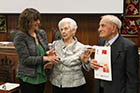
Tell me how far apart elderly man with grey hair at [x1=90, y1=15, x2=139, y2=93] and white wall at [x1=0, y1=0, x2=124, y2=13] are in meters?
1.62

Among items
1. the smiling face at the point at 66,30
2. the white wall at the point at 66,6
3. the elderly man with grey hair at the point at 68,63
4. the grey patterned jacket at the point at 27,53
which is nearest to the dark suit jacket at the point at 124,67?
the elderly man with grey hair at the point at 68,63

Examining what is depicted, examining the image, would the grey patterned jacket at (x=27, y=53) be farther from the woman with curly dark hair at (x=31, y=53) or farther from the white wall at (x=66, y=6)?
the white wall at (x=66, y=6)

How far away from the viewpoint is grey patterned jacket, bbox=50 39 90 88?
221cm

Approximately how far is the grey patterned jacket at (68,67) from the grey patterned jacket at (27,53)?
21cm

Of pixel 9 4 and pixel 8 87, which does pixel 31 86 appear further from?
pixel 9 4

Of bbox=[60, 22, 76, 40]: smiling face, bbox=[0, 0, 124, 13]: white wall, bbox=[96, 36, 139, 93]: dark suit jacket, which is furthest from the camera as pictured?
bbox=[0, 0, 124, 13]: white wall

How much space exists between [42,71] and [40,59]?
0.19 meters

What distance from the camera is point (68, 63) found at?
2.21 metres

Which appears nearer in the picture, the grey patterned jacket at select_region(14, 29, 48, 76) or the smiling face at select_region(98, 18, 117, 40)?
the smiling face at select_region(98, 18, 117, 40)

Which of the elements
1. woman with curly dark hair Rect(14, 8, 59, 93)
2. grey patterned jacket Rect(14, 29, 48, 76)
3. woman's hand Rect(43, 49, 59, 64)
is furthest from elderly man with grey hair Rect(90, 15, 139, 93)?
grey patterned jacket Rect(14, 29, 48, 76)

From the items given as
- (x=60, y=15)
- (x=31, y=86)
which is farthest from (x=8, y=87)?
(x=60, y=15)

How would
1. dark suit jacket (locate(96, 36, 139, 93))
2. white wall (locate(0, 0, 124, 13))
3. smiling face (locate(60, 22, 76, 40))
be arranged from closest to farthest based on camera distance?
dark suit jacket (locate(96, 36, 139, 93)) < smiling face (locate(60, 22, 76, 40)) < white wall (locate(0, 0, 124, 13))

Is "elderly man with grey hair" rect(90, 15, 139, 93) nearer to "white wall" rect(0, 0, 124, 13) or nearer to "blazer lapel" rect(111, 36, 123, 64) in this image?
"blazer lapel" rect(111, 36, 123, 64)

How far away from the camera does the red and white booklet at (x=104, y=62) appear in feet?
6.32
